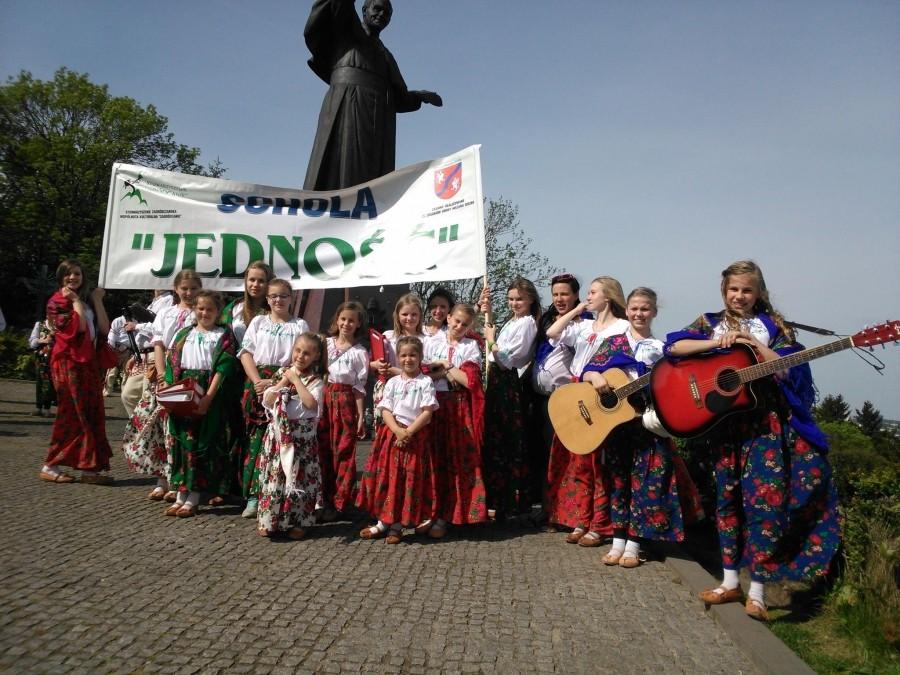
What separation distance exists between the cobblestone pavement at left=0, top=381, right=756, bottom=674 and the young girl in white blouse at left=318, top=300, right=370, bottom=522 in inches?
12.4

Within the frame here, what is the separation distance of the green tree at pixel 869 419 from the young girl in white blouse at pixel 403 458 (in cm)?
500

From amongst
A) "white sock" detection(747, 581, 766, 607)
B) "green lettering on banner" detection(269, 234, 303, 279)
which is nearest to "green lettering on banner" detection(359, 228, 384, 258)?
"green lettering on banner" detection(269, 234, 303, 279)

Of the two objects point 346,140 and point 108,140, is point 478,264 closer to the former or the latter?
point 346,140

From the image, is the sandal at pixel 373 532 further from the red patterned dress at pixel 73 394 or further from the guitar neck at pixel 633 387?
the red patterned dress at pixel 73 394

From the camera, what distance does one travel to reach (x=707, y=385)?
3869 millimetres

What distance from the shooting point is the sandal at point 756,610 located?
3.60 meters

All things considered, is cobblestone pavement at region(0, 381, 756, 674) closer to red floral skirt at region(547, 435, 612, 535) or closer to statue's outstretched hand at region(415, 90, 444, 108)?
red floral skirt at region(547, 435, 612, 535)

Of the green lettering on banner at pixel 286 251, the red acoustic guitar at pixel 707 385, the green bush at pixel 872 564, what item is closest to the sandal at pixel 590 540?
the red acoustic guitar at pixel 707 385

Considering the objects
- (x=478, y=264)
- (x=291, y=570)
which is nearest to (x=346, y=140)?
(x=478, y=264)

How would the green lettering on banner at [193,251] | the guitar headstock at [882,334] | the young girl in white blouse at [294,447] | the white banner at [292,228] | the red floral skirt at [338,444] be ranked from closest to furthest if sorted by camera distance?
1. the guitar headstock at [882,334]
2. the young girl in white blouse at [294,447]
3. the red floral skirt at [338,444]
4. the white banner at [292,228]
5. the green lettering on banner at [193,251]

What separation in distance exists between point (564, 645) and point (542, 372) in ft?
8.24

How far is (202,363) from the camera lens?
18.4ft

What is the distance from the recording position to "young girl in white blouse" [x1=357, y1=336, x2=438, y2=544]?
16.3 feet

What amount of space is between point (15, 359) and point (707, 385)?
2652 centimetres
